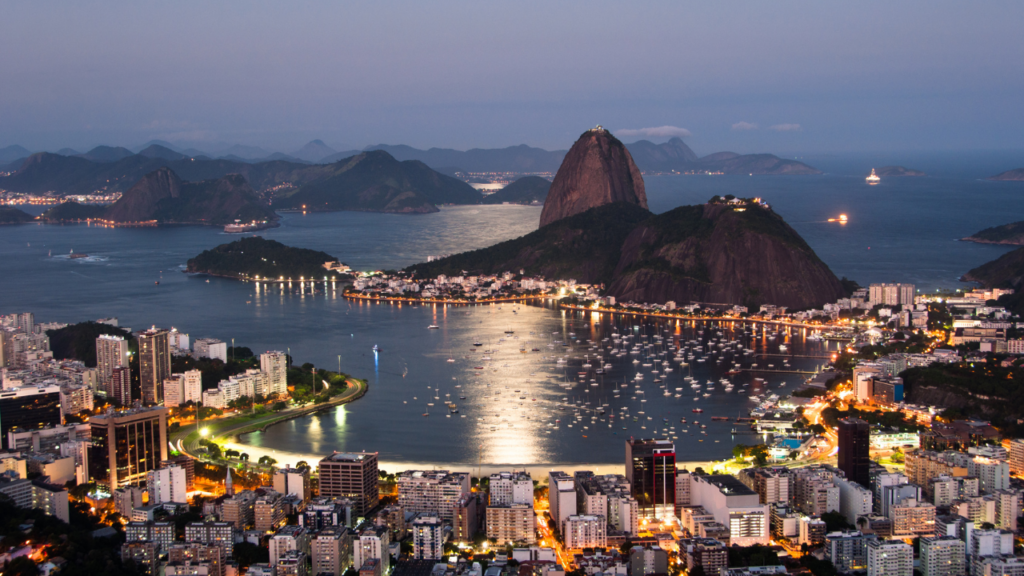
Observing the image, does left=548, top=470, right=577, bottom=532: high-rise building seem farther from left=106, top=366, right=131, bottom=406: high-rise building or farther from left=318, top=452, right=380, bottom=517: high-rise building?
left=106, top=366, right=131, bottom=406: high-rise building

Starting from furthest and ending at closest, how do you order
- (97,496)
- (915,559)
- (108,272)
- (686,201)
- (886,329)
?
(686,201) < (108,272) < (886,329) < (97,496) < (915,559)

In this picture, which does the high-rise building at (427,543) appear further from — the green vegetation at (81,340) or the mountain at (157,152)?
the mountain at (157,152)

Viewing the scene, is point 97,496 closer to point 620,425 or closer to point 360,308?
point 620,425

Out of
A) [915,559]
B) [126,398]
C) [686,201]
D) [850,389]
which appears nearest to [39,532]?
[126,398]

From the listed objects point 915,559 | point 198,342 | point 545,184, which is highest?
point 545,184

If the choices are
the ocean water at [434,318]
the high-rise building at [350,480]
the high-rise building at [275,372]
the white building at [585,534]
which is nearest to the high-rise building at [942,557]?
the white building at [585,534]

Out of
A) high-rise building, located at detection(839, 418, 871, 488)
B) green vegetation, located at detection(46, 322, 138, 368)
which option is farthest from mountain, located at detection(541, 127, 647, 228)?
high-rise building, located at detection(839, 418, 871, 488)
